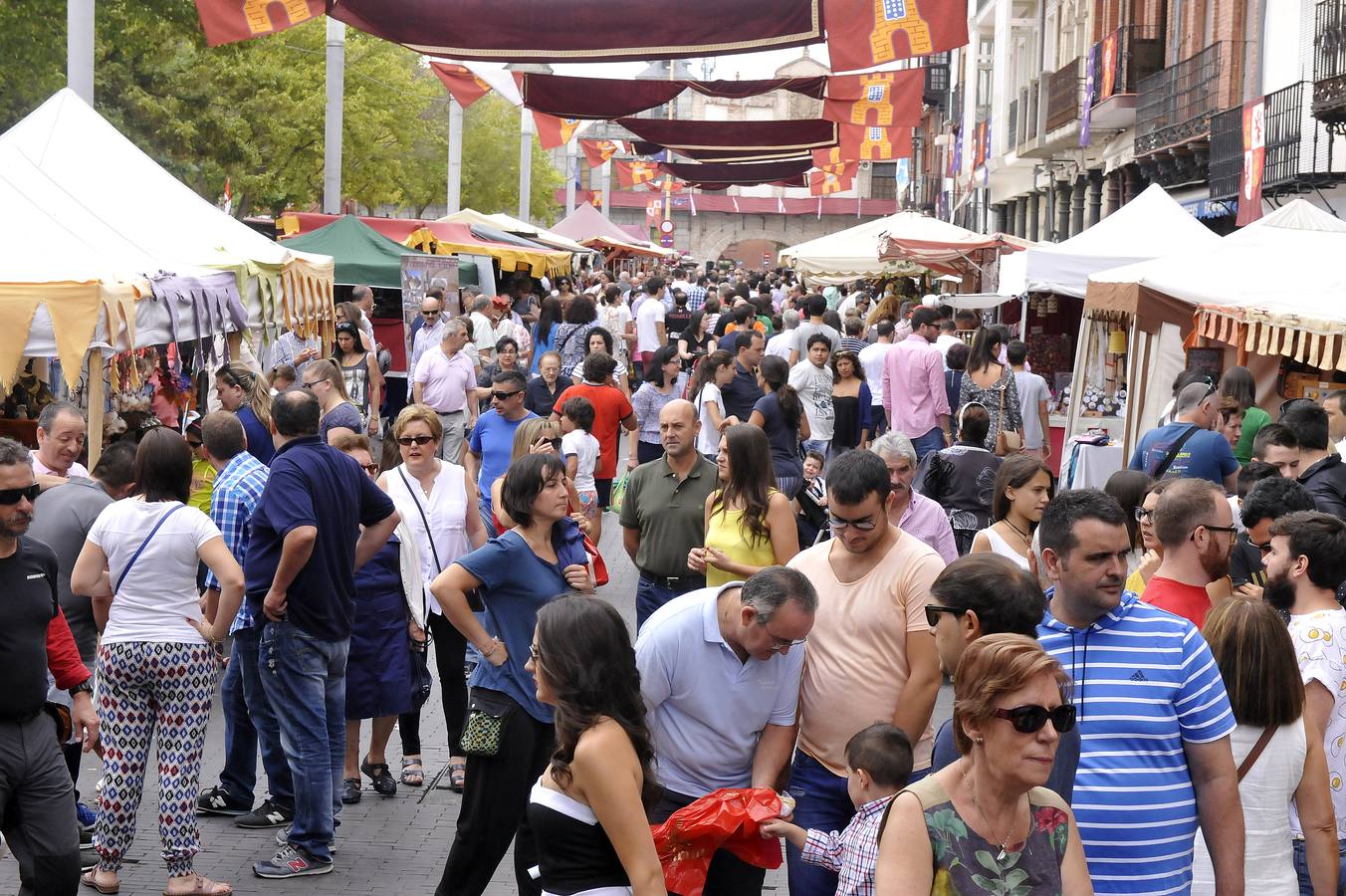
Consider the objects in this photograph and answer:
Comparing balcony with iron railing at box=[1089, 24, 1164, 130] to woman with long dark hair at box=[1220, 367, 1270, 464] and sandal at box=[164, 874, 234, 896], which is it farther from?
sandal at box=[164, 874, 234, 896]

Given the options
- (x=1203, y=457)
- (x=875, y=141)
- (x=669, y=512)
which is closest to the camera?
(x=669, y=512)

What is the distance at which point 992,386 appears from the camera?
11.7m

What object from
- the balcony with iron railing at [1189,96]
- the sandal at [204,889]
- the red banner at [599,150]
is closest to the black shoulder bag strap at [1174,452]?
the sandal at [204,889]

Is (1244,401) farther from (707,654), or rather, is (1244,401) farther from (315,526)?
(707,654)

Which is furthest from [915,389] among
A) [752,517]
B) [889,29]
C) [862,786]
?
[862,786]

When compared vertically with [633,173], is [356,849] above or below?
below

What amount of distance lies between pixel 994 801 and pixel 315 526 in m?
3.64

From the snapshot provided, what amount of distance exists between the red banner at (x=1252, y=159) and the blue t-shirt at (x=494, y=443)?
1138cm

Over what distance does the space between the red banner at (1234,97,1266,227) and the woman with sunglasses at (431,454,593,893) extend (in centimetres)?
1446

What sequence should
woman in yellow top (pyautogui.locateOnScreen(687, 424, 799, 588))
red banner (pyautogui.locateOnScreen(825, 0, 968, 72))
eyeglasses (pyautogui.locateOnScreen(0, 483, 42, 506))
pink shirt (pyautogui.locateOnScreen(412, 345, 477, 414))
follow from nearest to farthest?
eyeglasses (pyautogui.locateOnScreen(0, 483, 42, 506)) < woman in yellow top (pyautogui.locateOnScreen(687, 424, 799, 588)) < red banner (pyautogui.locateOnScreen(825, 0, 968, 72)) < pink shirt (pyautogui.locateOnScreen(412, 345, 477, 414))

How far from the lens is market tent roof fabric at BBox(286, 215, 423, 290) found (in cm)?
1688

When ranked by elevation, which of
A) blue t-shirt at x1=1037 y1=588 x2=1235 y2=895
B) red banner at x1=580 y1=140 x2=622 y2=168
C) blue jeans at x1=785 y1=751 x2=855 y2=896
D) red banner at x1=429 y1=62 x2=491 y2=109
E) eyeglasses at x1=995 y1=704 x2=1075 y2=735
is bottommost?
blue jeans at x1=785 y1=751 x2=855 y2=896

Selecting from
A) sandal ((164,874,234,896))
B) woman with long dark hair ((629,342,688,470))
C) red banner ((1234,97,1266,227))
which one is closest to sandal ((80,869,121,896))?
sandal ((164,874,234,896))

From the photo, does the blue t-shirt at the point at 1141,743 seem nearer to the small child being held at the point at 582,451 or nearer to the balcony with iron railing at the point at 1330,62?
the small child being held at the point at 582,451
